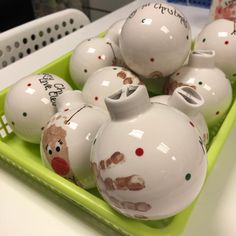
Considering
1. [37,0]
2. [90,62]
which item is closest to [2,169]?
[90,62]

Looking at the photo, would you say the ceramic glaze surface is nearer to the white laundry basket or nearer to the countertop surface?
the countertop surface

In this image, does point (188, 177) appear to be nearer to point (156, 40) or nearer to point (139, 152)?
point (139, 152)

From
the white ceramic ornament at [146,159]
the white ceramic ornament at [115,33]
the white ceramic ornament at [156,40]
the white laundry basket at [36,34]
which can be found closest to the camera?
the white ceramic ornament at [146,159]

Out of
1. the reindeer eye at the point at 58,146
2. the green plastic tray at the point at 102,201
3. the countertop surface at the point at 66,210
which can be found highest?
the reindeer eye at the point at 58,146

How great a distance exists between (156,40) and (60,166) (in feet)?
0.62

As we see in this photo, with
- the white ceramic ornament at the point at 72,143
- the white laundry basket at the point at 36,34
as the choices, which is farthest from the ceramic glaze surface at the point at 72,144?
Answer: the white laundry basket at the point at 36,34

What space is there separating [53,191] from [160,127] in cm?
17

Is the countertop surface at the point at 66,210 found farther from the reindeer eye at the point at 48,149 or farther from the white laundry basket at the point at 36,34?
the white laundry basket at the point at 36,34

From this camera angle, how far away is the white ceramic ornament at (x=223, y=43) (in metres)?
0.46

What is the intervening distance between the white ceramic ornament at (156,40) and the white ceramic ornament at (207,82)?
0.02 m

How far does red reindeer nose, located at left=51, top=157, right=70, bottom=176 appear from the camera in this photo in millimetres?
351

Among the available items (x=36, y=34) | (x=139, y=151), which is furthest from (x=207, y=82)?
(x=36, y=34)

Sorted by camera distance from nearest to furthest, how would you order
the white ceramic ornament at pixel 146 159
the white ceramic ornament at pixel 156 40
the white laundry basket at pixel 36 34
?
the white ceramic ornament at pixel 146 159
the white ceramic ornament at pixel 156 40
the white laundry basket at pixel 36 34

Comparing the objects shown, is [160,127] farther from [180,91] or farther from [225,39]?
[225,39]
